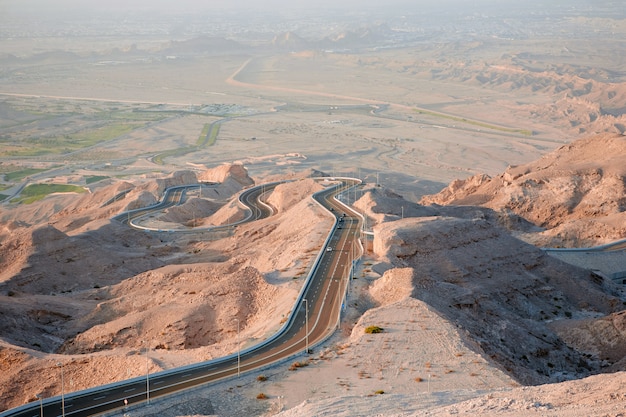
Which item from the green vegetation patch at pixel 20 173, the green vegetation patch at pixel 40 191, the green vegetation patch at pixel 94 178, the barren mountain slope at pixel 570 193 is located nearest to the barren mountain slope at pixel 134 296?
the barren mountain slope at pixel 570 193

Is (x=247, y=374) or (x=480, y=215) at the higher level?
(x=247, y=374)

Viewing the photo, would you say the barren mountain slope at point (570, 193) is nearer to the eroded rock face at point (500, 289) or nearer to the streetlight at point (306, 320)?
the eroded rock face at point (500, 289)

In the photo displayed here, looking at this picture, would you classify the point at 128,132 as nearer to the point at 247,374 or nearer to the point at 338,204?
the point at 338,204

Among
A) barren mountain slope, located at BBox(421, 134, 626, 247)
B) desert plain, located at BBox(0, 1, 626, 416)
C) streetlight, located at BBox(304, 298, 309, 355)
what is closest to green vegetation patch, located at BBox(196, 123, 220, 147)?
desert plain, located at BBox(0, 1, 626, 416)

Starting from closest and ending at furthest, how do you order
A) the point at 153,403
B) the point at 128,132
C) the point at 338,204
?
the point at 153,403
the point at 338,204
the point at 128,132

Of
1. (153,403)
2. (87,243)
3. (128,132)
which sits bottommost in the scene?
(128,132)

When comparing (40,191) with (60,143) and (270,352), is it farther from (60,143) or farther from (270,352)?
(270,352)

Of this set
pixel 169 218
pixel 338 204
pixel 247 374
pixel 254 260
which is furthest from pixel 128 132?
pixel 247 374
